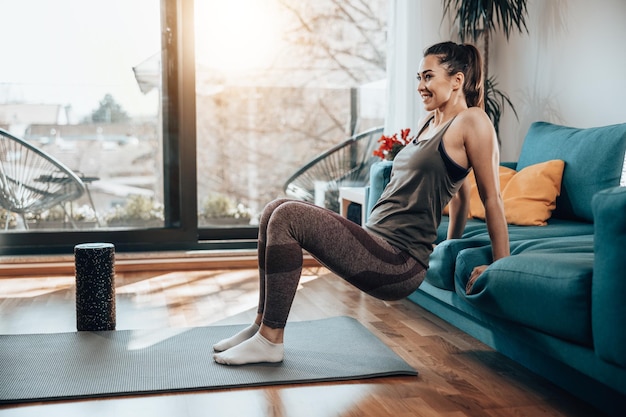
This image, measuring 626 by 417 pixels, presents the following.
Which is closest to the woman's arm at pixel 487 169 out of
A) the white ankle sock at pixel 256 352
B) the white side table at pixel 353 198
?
the white ankle sock at pixel 256 352

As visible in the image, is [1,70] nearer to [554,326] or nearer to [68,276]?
[68,276]

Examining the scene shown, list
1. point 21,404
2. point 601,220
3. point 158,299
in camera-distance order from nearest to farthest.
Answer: point 601,220
point 21,404
point 158,299

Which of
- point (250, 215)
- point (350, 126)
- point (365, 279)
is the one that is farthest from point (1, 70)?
point (365, 279)

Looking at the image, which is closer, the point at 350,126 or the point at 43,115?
the point at 43,115

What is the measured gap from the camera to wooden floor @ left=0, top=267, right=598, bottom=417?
2047 mm

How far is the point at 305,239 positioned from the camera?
221cm

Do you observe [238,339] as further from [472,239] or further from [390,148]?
[390,148]

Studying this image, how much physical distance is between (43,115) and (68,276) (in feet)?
3.30

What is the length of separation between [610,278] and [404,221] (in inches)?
28.8

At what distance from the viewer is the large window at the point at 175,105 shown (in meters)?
4.37

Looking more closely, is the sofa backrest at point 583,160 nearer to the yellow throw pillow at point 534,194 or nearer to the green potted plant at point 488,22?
the yellow throw pillow at point 534,194

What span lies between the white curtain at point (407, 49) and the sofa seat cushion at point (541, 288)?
2.19 m

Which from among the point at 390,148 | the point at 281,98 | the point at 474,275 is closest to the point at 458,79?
the point at 474,275

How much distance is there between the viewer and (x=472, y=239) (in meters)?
2.61
